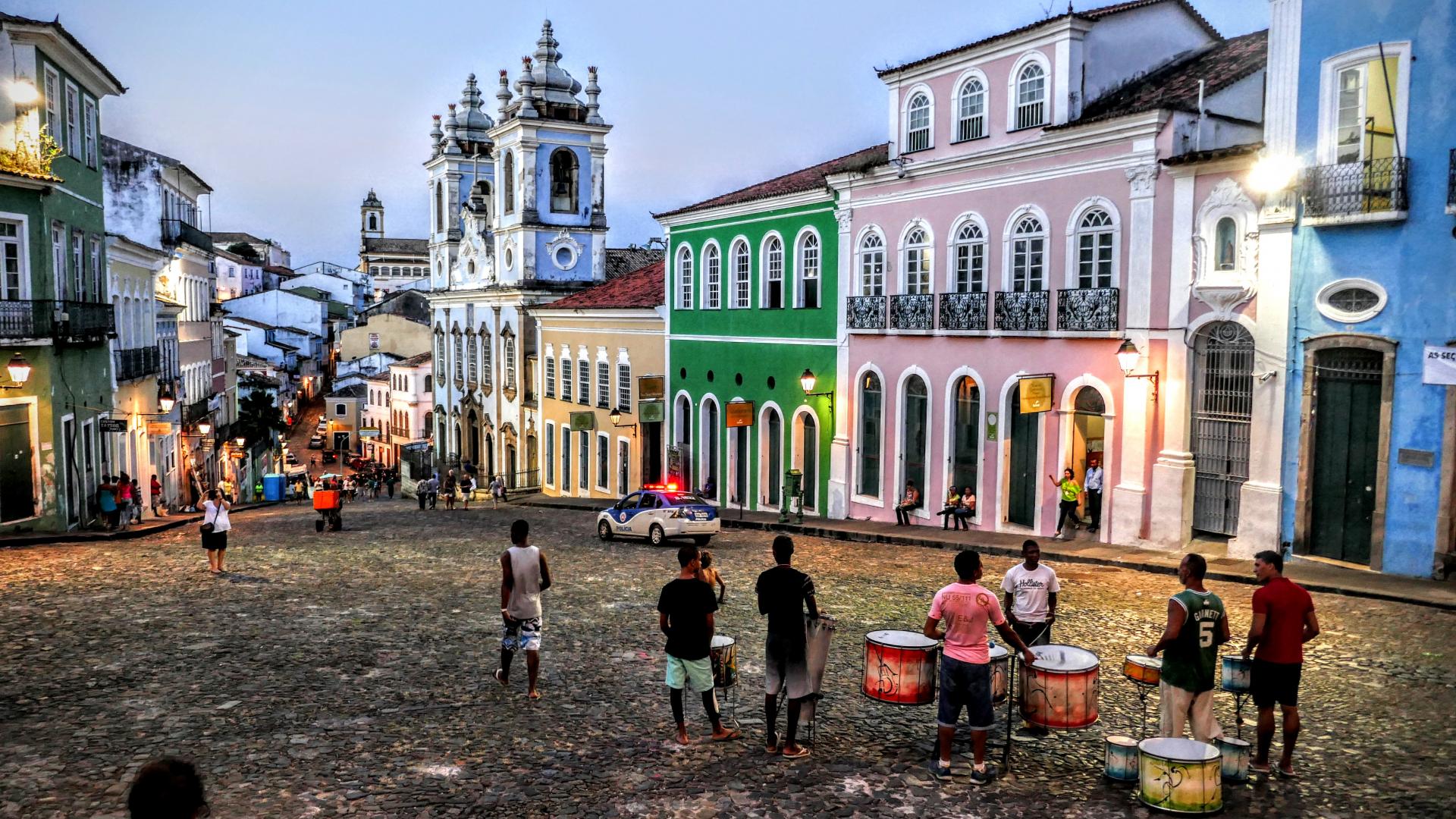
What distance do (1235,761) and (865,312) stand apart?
17.8m

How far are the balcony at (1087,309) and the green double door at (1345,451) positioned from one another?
365 centimetres

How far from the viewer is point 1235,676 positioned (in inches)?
344

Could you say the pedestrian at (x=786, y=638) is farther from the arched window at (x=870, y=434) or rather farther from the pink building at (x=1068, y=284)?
the arched window at (x=870, y=434)

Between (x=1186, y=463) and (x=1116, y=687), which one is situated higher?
(x=1186, y=463)

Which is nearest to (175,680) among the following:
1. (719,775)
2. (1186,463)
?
(719,775)

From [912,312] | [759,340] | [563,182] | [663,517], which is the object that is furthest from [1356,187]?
[563,182]

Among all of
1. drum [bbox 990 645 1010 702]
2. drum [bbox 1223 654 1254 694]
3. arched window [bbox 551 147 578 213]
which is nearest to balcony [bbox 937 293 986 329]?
drum [bbox 1223 654 1254 694]

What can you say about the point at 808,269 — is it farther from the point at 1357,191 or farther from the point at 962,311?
the point at 1357,191

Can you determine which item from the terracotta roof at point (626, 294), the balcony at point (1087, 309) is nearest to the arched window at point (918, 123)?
the balcony at point (1087, 309)

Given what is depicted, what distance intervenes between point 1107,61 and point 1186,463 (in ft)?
25.1

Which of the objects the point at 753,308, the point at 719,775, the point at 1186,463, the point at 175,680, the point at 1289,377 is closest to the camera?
the point at 719,775

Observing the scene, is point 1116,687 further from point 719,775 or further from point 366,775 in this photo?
point 366,775

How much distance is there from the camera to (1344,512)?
16312 millimetres

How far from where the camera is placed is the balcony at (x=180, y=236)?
35562 mm
